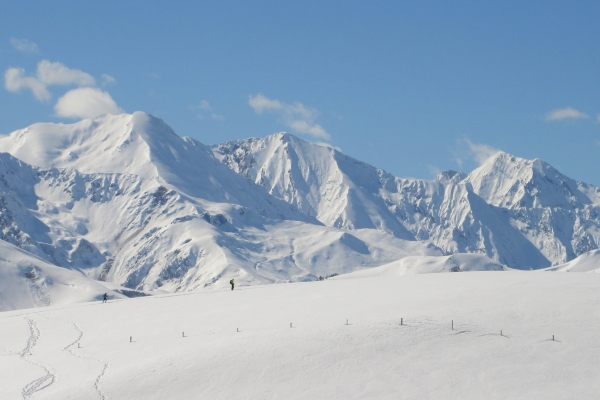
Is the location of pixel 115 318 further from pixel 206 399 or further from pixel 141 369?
pixel 206 399

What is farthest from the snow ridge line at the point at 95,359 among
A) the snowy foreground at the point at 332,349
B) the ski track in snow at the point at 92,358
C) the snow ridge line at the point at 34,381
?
the snow ridge line at the point at 34,381

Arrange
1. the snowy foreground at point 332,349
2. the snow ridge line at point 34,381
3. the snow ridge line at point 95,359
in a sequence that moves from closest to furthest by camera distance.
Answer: the snow ridge line at point 95,359 → the snow ridge line at point 34,381 → the snowy foreground at point 332,349

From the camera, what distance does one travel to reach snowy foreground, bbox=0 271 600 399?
4225 centimetres

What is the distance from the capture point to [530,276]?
7169 cm

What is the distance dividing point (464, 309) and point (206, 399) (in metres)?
21.7

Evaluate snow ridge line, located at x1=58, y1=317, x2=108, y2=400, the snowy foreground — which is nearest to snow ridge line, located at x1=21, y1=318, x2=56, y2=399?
the snowy foreground

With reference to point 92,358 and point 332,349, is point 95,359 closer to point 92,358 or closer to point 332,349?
point 92,358

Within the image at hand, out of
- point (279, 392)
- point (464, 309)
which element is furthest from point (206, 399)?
point (464, 309)

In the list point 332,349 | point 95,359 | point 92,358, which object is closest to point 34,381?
point 95,359

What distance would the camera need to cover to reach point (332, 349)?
A: 46594mm

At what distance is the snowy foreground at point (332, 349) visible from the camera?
42.2 meters

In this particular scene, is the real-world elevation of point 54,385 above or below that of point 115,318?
below

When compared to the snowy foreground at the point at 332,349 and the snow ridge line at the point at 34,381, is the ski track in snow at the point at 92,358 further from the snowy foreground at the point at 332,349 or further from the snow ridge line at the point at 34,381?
the snow ridge line at the point at 34,381

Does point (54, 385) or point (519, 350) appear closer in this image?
point (54, 385)
